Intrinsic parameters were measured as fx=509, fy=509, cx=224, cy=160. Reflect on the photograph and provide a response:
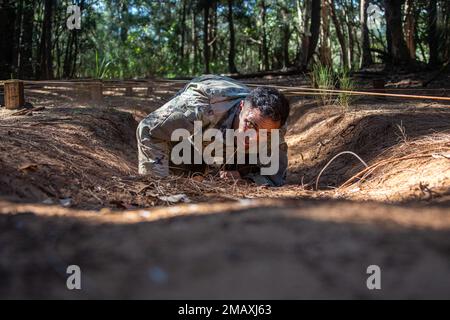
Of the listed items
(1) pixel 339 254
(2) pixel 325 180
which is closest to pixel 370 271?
(1) pixel 339 254

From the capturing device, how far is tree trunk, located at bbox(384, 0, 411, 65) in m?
11.6

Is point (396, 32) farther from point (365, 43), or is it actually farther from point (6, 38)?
point (6, 38)

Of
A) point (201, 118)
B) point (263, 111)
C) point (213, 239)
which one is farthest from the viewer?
point (201, 118)

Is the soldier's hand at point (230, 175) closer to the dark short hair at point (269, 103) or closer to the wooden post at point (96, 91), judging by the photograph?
the dark short hair at point (269, 103)

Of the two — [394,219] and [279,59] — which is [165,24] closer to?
[279,59]

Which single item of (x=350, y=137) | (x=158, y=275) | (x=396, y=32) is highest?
(x=396, y=32)

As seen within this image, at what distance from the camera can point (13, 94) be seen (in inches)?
A: 258

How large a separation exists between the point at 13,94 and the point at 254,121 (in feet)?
14.0

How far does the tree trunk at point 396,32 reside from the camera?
Answer: 11.6 meters

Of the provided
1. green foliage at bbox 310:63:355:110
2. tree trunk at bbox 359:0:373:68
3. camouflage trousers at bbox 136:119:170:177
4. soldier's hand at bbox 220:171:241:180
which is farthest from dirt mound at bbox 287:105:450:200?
tree trunk at bbox 359:0:373:68

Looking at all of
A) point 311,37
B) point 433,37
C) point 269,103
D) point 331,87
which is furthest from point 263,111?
point 311,37

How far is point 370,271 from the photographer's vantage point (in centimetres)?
127

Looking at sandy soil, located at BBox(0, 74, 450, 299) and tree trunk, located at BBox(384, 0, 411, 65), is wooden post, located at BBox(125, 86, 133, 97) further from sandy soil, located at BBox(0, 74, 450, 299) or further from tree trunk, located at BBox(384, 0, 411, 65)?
sandy soil, located at BBox(0, 74, 450, 299)
